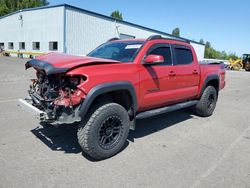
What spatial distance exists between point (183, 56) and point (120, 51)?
64.8 inches

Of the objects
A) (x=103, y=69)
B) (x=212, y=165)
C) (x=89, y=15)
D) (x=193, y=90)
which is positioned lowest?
(x=212, y=165)

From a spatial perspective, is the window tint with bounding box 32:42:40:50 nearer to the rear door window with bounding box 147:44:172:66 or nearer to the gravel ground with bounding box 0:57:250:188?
the gravel ground with bounding box 0:57:250:188

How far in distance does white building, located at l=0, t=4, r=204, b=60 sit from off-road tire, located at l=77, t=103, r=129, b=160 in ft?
70.7

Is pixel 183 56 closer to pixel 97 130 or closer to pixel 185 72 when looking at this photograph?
pixel 185 72

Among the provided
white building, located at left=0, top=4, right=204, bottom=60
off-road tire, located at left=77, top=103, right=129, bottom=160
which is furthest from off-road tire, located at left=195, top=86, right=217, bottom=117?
white building, located at left=0, top=4, right=204, bottom=60

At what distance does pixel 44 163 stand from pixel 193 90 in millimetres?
3928

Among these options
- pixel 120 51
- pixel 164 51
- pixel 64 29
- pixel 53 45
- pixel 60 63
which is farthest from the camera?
pixel 53 45

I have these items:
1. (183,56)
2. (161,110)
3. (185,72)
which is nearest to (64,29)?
(183,56)

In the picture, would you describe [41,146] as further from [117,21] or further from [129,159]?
[117,21]

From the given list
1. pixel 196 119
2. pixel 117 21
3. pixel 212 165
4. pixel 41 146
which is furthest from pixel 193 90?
pixel 117 21

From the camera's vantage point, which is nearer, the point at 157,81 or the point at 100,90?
the point at 100,90

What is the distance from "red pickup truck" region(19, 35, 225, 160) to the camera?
3.59 metres

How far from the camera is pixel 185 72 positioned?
5609mm

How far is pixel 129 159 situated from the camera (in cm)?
398
